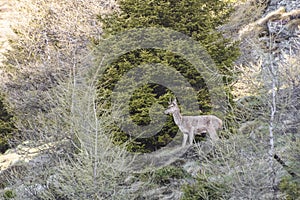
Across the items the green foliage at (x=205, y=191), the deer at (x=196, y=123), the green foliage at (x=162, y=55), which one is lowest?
the green foliage at (x=205, y=191)

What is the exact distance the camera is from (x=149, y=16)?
11117mm

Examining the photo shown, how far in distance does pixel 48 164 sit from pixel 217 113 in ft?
14.9

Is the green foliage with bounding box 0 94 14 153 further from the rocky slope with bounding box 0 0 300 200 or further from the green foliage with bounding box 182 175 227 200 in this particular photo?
the green foliage with bounding box 182 175 227 200

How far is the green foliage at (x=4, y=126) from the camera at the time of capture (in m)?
15.9

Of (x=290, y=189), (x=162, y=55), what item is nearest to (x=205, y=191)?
(x=290, y=189)

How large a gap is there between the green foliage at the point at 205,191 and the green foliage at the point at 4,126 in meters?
10.7

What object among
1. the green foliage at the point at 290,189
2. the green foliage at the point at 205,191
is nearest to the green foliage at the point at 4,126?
the green foliage at the point at 205,191

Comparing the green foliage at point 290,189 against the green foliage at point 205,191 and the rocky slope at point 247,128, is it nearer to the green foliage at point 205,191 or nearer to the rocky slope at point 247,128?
the rocky slope at point 247,128

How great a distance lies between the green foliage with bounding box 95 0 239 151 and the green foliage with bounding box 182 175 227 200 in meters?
3.25

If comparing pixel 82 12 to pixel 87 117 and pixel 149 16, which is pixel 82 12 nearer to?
pixel 149 16

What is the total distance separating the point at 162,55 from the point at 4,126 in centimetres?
877

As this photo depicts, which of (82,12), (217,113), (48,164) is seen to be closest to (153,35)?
(217,113)

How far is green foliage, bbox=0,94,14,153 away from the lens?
15852mm

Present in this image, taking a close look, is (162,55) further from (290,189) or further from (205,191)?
(290,189)
